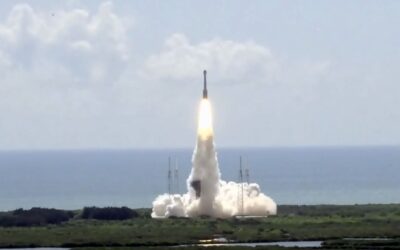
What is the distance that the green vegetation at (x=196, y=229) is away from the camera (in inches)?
4247

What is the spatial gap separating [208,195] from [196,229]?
1235 centimetres

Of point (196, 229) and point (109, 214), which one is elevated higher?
point (109, 214)

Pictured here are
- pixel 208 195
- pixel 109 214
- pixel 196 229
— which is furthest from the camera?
pixel 109 214

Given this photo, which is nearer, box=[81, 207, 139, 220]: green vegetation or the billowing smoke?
the billowing smoke

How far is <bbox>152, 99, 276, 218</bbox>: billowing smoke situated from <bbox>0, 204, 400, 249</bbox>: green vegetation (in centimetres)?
226

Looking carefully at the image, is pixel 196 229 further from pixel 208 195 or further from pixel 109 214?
pixel 109 214

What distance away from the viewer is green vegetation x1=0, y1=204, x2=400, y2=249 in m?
108

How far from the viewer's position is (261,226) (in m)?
118

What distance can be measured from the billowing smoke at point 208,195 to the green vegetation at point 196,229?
2257 millimetres

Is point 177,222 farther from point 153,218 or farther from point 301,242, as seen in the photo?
point 301,242

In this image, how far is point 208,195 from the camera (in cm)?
12750

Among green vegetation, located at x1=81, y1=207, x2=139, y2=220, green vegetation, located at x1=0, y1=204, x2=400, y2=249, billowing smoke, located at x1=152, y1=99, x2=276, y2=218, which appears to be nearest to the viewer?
green vegetation, located at x1=0, y1=204, x2=400, y2=249

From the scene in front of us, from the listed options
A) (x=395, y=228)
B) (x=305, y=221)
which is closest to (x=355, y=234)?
(x=395, y=228)

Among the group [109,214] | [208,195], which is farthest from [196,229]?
[109,214]
